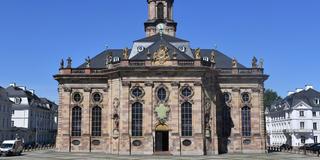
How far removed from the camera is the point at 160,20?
78.6 meters

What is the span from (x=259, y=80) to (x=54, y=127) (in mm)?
75931

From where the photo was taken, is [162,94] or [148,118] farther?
[162,94]

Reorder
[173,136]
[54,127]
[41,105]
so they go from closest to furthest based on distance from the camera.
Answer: [173,136] → [41,105] → [54,127]

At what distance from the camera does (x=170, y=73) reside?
5675 centimetres

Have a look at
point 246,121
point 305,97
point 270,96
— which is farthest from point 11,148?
point 270,96

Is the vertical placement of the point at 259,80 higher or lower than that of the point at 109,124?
higher

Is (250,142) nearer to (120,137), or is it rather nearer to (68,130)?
(120,137)

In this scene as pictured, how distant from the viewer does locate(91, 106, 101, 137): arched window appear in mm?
62531

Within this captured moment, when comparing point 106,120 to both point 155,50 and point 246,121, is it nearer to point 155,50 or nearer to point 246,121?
point 155,50

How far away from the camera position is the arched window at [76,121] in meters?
62.5

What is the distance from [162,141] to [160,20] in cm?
2850

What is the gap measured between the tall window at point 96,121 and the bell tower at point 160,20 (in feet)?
70.7

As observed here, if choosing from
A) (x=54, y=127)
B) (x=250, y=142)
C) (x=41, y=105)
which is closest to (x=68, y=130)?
(x=250, y=142)

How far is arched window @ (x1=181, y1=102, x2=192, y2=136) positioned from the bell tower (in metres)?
24.6
